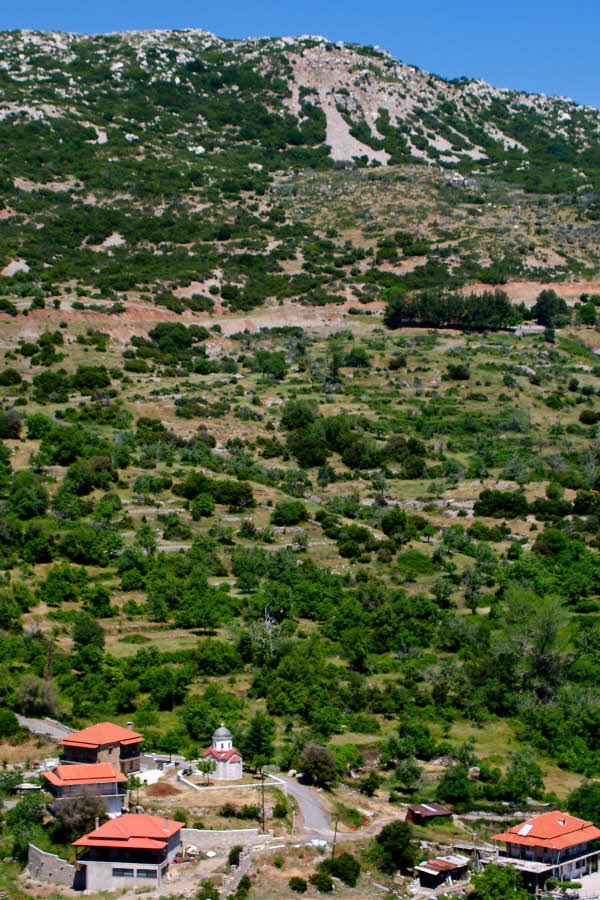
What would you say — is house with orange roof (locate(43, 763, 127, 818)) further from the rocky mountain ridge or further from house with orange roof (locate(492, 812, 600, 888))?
the rocky mountain ridge

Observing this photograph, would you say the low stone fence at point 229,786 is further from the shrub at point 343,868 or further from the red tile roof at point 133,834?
the shrub at point 343,868

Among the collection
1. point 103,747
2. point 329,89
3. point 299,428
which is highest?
point 329,89

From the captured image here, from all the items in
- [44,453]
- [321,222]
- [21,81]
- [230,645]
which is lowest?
[230,645]

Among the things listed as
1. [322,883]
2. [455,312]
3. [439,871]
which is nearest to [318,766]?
[439,871]

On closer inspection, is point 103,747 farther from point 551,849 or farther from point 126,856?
point 551,849

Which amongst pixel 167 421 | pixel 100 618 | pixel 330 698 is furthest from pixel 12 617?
pixel 167 421

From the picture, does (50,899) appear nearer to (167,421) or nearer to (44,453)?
(44,453)
